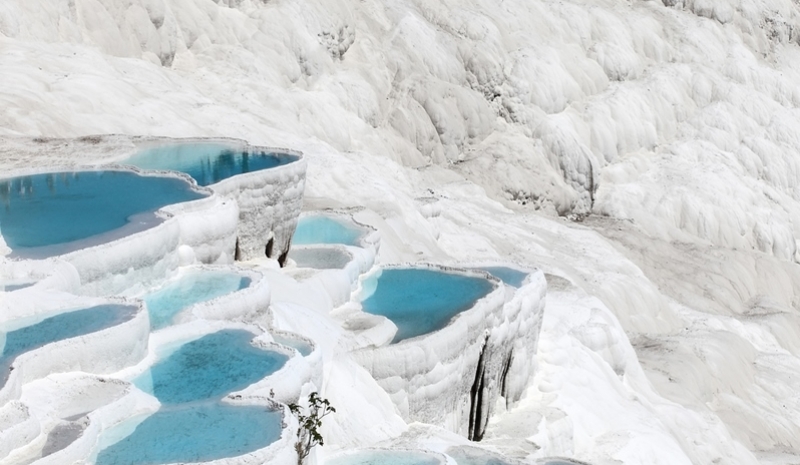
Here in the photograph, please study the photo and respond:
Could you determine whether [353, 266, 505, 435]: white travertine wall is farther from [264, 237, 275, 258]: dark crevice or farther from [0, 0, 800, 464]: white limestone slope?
[264, 237, 275, 258]: dark crevice

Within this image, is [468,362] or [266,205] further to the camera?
[266,205]

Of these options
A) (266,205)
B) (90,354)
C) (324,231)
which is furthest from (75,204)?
(324,231)

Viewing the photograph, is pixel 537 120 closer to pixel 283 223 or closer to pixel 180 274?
pixel 283 223

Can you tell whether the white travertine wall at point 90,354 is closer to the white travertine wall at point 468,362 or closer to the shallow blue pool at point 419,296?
Answer: the white travertine wall at point 468,362

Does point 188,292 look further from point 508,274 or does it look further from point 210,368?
point 508,274

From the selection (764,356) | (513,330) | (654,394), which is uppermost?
(513,330)

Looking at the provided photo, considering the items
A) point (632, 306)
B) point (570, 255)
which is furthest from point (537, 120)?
point (632, 306)

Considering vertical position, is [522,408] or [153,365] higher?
[153,365]
